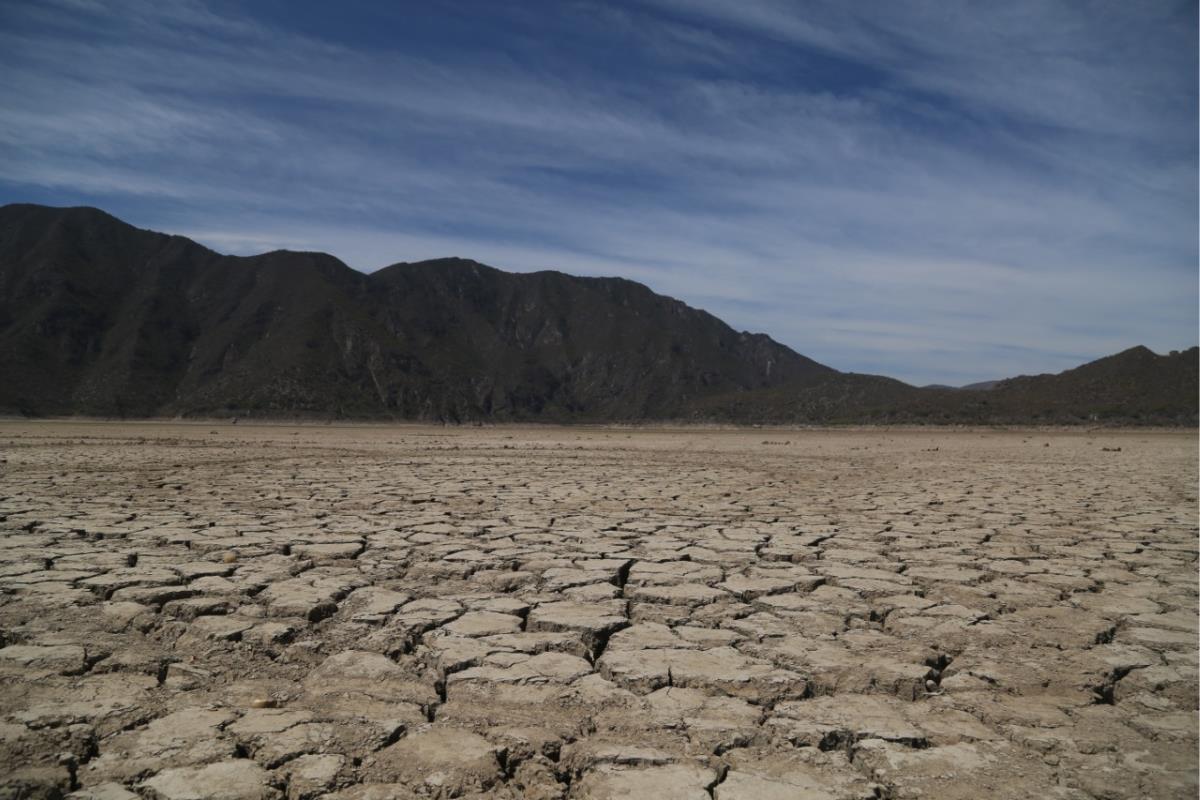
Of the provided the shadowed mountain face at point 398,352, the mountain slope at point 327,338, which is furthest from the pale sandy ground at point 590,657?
the mountain slope at point 327,338

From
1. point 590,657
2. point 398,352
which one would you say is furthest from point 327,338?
point 590,657

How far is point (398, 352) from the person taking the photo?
6388 cm

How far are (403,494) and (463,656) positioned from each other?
4.54m

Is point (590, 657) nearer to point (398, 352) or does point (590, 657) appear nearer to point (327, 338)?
point (327, 338)

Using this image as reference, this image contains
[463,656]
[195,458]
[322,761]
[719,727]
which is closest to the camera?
[322,761]

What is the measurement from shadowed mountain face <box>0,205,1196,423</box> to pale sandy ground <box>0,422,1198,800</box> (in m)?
35.7

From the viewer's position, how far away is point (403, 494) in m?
6.59

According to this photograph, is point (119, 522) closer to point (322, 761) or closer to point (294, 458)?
point (322, 761)

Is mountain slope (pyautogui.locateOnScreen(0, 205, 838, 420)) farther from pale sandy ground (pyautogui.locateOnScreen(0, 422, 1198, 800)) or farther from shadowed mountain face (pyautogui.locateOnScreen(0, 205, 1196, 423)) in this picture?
pale sandy ground (pyautogui.locateOnScreen(0, 422, 1198, 800))

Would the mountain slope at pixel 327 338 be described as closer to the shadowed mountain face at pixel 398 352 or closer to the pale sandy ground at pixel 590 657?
the shadowed mountain face at pixel 398 352

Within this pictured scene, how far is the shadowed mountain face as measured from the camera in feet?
133

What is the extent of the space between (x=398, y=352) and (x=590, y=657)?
64.5 meters

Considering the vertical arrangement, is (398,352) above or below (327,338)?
below

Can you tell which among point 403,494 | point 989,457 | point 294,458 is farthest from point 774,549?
point 989,457
